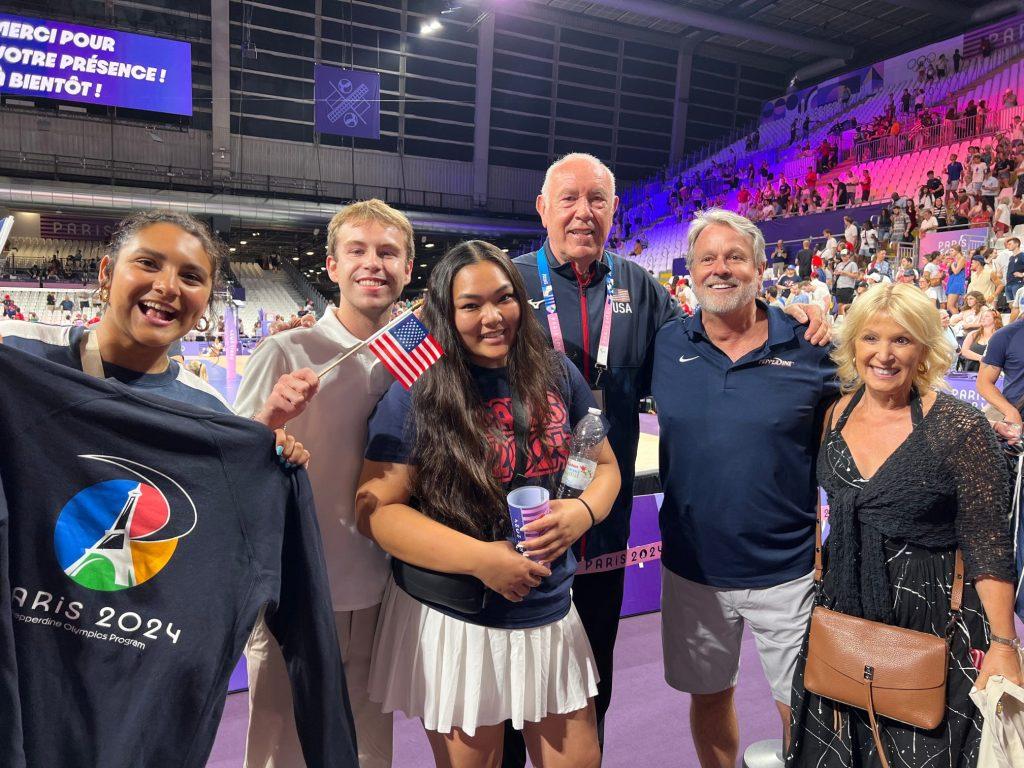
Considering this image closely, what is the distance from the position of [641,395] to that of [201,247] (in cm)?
160

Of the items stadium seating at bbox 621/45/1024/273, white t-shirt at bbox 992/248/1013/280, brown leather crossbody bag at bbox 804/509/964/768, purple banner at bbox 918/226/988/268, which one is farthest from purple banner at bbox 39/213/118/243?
brown leather crossbody bag at bbox 804/509/964/768

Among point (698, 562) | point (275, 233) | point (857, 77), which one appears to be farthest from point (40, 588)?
point (275, 233)

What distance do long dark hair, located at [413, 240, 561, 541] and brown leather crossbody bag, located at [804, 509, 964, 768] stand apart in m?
0.98

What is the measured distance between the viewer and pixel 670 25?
2353 centimetres

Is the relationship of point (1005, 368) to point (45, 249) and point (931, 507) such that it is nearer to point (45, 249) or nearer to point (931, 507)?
point (931, 507)

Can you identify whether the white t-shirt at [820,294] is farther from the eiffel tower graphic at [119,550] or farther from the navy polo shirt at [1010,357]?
the eiffel tower graphic at [119,550]

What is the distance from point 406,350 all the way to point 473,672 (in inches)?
31.4

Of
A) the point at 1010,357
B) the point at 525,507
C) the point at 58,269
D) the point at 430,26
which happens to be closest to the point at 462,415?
the point at 525,507

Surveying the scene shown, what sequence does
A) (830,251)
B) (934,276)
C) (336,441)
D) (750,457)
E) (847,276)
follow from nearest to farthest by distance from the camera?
(336,441)
(750,457)
(934,276)
(847,276)
(830,251)

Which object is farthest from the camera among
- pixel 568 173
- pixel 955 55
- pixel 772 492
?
pixel 955 55

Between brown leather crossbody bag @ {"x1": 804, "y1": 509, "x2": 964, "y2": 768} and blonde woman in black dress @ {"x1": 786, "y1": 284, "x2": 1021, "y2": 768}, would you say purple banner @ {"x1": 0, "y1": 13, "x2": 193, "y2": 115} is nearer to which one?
blonde woman in black dress @ {"x1": 786, "y1": 284, "x2": 1021, "y2": 768}

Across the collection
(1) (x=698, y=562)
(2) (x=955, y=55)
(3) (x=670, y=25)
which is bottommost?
(1) (x=698, y=562)

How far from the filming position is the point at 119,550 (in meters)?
1.39

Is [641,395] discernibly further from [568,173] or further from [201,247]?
[201,247]
